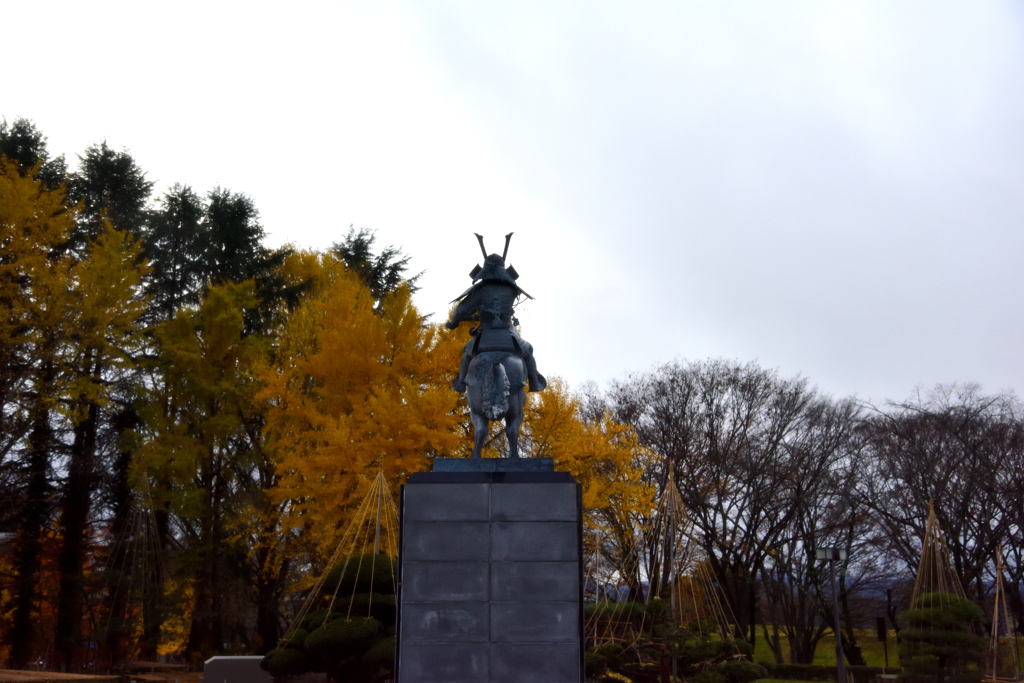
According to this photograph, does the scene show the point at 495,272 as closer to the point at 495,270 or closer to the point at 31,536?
the point at 495,270

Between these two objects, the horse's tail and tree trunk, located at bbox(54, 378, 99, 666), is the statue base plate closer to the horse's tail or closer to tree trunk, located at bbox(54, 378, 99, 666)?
the horse's tail

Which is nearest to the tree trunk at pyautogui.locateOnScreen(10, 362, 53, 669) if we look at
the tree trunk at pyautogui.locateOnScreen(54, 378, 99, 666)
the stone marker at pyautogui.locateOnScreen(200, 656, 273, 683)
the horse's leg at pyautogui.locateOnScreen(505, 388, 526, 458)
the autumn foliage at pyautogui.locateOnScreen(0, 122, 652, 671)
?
the autumn foliage at pyautogui.locateOnScreen(0, 122, 652, 671)

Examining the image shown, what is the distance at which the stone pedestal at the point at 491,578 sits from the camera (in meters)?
10.8

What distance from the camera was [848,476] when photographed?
35219mm

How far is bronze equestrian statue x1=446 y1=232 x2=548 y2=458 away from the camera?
12.0 meters

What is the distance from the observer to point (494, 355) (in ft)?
40.0

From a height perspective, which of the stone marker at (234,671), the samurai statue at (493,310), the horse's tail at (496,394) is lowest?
the stone marker at (234,671)

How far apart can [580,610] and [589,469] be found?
12.9m

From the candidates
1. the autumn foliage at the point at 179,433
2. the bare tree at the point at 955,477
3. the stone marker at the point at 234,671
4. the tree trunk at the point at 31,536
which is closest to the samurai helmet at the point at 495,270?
the autumn foliage at the point at 179,433

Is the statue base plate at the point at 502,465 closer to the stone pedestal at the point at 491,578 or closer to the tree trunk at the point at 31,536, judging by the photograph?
the stone pedestal at the point at 491,578

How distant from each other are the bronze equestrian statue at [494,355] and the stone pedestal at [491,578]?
0.75 meters

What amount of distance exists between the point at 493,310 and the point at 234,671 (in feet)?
47.4

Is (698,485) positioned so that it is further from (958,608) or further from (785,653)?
(785,653)

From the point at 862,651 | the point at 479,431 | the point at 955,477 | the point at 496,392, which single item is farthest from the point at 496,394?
the point at 862,651
